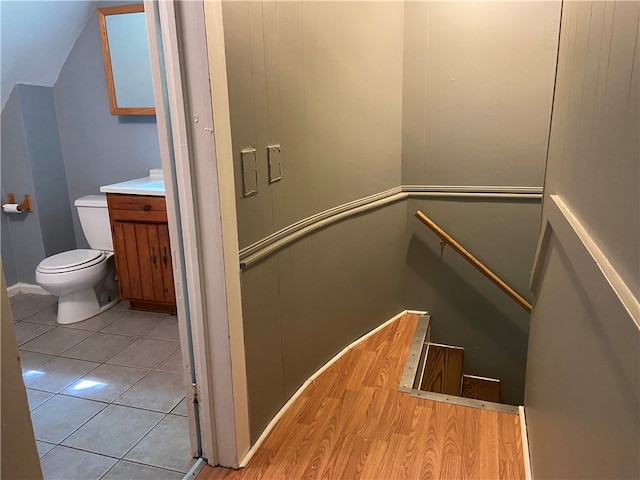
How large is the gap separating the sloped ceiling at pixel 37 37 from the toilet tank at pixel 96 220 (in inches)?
31.6

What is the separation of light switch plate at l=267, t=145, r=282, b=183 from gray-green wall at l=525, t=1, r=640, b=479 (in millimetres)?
886

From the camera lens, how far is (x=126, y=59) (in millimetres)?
3057

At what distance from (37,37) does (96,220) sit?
1134 mm

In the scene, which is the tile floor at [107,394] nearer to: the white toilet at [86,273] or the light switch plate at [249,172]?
the white toilet at [86,273]

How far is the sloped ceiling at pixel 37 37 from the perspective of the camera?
8.88 ft

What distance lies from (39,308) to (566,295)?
10.5ft

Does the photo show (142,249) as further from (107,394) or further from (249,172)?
(249,172)

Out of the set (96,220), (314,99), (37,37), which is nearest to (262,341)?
(314,99)

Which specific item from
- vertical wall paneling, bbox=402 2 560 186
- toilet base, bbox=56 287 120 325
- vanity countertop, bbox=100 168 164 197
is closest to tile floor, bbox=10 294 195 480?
toilet base, bbox=56 287 120 325

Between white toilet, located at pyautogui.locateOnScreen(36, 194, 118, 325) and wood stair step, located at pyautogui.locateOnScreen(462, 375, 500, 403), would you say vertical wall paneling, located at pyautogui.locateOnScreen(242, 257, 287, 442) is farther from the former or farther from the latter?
white toilet, located at pyautogui.locateOnScreen(36, 194, 118, 325)

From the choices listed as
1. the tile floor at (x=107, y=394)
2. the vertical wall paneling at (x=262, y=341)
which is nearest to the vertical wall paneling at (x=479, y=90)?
the vertical wall paneling at (x=262, y=341)

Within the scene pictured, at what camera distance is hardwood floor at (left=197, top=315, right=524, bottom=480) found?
5.45ft

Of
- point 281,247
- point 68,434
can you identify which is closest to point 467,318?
point 281,247

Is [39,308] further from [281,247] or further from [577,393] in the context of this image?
[577,393]
